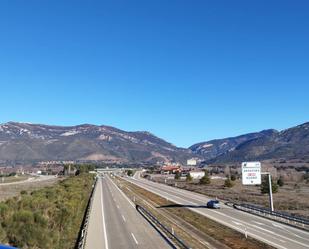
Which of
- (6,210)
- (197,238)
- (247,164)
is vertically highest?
(247,164)

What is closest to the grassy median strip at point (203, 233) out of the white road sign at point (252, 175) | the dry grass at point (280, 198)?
the white road sign at point (252, 175)

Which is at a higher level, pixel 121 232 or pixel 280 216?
pixel 280 216

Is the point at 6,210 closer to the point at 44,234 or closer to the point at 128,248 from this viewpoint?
the point at 44,234

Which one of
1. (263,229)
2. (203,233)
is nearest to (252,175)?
(263,229)

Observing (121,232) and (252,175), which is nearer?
(121,232)

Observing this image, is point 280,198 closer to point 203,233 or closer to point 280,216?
point 280,216

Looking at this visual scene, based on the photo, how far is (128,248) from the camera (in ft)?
117

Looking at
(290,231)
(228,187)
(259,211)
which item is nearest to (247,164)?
(259,211)

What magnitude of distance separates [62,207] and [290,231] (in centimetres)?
2392

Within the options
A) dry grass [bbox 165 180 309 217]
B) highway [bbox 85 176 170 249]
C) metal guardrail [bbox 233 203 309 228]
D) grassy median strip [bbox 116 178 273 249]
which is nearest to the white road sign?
metal guardrail [bbox 233 203 309 228]

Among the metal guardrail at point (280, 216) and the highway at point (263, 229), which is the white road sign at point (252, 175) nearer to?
the metal guardrail at point (280, 216)

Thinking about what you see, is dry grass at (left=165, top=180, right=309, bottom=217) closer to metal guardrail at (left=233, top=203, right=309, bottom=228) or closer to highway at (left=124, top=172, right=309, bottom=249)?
metal guardrail at (left=233, top=203, right=309, bottom=228)

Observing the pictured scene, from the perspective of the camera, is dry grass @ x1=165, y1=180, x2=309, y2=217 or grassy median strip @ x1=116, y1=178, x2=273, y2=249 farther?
dry grass @ x1=165, y1=180, x2=309, y2=217

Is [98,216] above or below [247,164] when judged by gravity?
below
